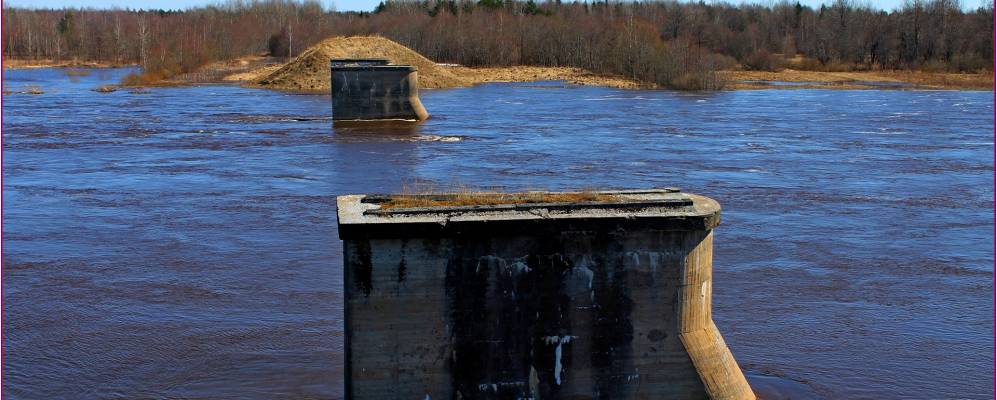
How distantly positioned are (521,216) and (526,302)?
579 millimetres

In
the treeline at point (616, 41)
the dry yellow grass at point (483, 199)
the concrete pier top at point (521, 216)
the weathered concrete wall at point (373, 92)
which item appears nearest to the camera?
the concrete pier top at point (521, 216)

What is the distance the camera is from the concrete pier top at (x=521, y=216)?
7.38 meters

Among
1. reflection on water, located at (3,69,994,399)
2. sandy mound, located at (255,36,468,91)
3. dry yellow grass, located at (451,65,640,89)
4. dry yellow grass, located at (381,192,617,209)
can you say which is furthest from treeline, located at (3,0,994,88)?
dry yellow grass, located at (381,192,617,209)

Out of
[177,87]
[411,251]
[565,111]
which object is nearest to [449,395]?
[411,251]

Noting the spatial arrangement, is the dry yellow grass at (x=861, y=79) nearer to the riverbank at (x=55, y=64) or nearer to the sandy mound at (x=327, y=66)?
the sandy mound at (x=327, y=66)

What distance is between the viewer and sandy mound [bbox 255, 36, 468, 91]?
63.7m

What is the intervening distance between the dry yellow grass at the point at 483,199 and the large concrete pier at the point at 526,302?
31 cm

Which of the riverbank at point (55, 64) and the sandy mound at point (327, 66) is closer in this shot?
the sandy mound at point (327, 66)

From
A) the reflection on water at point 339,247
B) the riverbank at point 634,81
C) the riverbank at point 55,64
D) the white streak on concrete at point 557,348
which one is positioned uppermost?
the riverbank at point 55,64

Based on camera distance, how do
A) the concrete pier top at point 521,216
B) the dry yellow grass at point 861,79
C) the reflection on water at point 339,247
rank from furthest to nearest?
the dry yellow grass at point 861,79 < the reflection on water at point 339,247 < the concrete pier top at point 521,216

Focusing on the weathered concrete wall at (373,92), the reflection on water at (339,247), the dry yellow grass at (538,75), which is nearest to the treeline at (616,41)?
the dry yellow grass at (538,75)

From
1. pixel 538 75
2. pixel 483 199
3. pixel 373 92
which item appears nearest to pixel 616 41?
pixel 538 75

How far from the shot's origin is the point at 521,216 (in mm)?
7660

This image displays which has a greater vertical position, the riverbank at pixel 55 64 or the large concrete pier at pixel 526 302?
the riverbank at pixel 55 64
